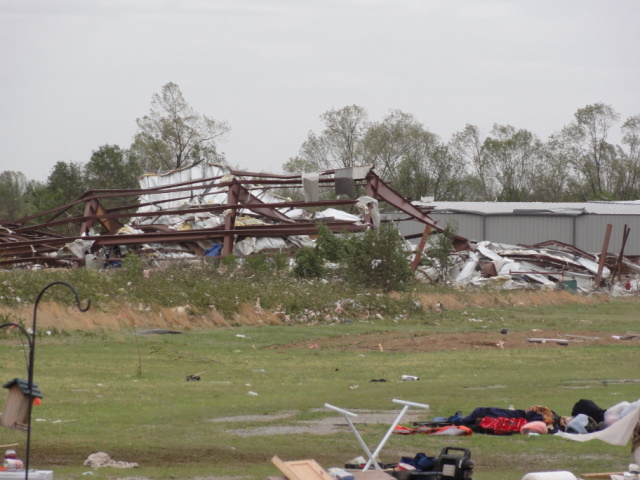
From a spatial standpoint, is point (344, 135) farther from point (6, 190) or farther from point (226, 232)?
point (226, 232)

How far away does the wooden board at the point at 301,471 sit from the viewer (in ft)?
22.0

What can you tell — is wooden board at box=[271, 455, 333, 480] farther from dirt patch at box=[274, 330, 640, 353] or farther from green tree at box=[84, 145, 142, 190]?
green tree at box=[84, 145, 142, 190]

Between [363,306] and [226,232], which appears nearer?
[363,306]

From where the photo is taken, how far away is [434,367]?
699 inches

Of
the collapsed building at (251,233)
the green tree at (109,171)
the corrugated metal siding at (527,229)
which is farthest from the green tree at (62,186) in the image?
the corrugated metal siding at (527,229)

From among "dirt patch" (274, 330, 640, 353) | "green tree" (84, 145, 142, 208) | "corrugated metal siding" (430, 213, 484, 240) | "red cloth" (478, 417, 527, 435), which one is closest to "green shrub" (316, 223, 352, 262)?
"dirt patch" (274, 330, 640, 353)

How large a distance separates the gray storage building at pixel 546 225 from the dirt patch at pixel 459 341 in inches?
1315

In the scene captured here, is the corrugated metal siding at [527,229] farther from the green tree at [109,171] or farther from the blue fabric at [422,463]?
the blue fabric at [422,463]

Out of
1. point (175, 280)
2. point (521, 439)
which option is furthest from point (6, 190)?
point (521, 439)

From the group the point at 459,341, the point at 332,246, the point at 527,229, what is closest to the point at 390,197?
the point at 332,246

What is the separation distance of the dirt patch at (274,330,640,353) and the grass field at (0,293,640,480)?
30 cm

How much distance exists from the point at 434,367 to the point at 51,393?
23.8 ft

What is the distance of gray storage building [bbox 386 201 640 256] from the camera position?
58.5 meters

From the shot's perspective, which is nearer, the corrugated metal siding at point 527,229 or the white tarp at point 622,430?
the white tarp at point 622,430
